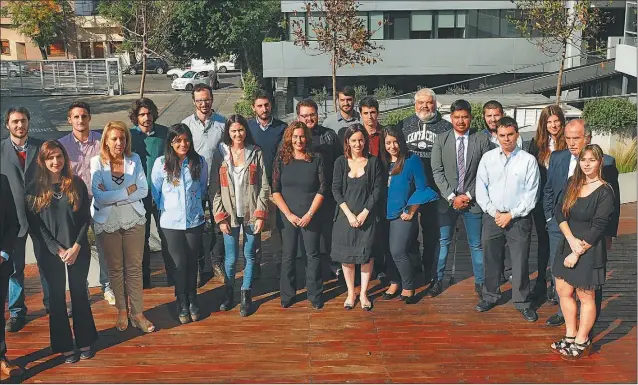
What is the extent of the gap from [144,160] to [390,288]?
96.8 inches

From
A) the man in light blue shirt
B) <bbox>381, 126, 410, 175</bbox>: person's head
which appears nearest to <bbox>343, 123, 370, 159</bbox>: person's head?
<bbox>381, 126, 410, 175</bbox>: person's head

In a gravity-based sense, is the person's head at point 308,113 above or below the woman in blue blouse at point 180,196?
above

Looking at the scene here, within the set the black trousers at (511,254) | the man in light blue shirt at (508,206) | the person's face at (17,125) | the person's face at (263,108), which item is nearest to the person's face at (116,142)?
the person's face at (17,125)

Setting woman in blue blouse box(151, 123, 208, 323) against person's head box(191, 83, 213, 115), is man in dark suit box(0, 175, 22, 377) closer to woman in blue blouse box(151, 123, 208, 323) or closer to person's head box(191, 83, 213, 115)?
woman in blue blouse box(151, 123, 208, 323)

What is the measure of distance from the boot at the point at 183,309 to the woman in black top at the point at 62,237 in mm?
805

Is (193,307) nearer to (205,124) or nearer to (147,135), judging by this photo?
(147,135)

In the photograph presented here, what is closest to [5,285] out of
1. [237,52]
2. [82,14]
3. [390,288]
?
[390,288]

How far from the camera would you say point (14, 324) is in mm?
5922

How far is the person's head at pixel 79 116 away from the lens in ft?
19.0

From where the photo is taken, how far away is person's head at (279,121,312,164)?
5.98 m

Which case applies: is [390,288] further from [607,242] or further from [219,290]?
[607,242]

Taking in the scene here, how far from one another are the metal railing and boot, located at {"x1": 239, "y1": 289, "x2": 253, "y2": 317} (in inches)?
1196

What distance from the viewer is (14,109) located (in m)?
5.62

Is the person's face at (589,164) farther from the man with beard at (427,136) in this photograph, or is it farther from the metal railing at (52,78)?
the metal railing at (52,78)
